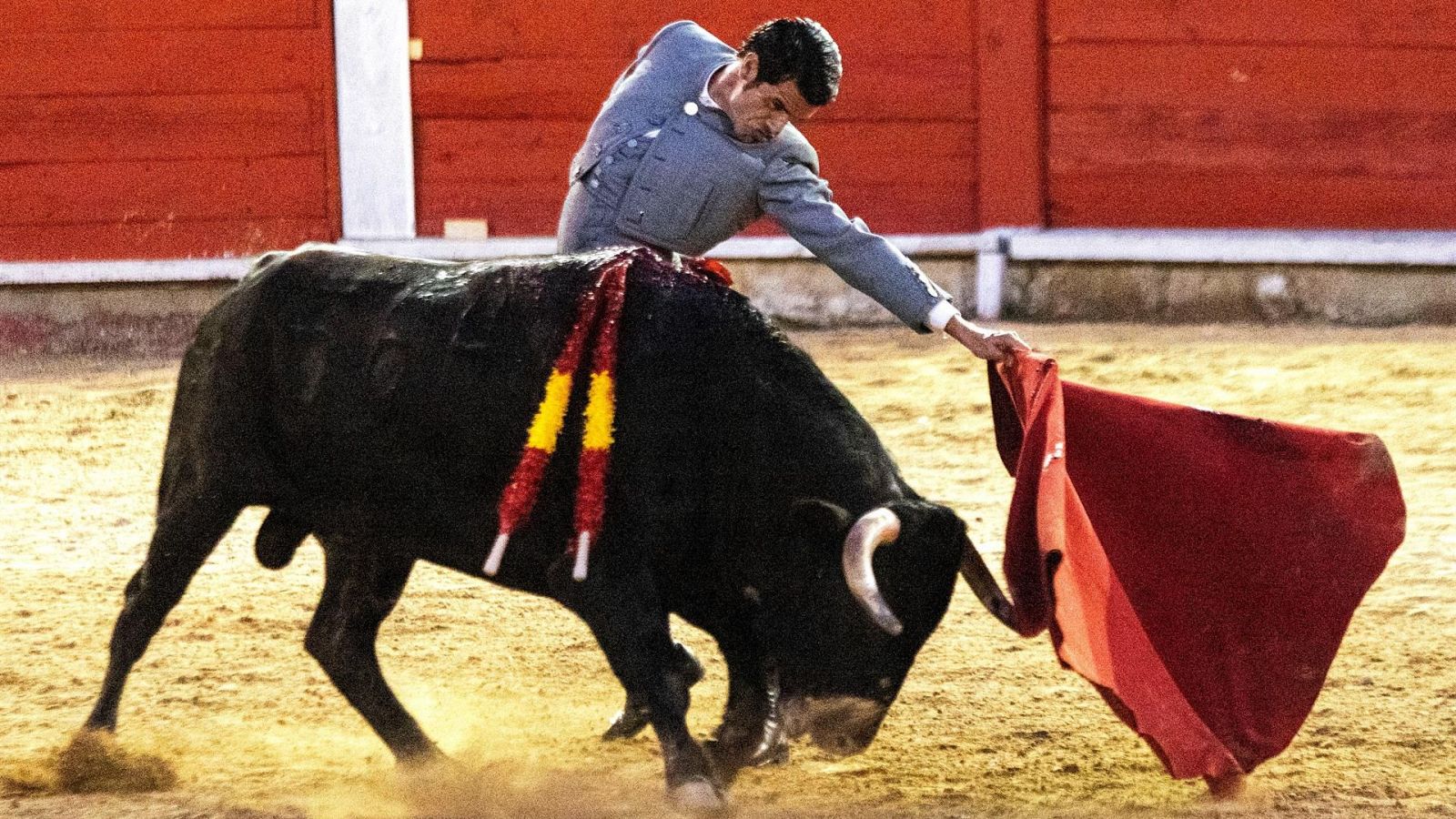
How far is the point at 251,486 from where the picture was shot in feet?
10.6

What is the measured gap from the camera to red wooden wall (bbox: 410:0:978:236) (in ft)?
24.3

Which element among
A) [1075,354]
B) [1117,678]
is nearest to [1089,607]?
[1117,678]

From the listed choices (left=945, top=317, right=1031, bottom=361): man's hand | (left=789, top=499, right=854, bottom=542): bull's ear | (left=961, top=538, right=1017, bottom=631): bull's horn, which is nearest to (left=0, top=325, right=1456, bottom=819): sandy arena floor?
(left=961, top=538, right=1017, bottom=631): bull's horn

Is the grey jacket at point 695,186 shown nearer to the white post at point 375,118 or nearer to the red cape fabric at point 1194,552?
the red cape fabric at point 1194,552

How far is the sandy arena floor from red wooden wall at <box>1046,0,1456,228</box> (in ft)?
5.72

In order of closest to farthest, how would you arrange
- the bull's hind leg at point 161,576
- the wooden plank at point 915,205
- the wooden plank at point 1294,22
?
the bull's hind leg at point 161,576, the wooden plank at point 1294,22, the wooden plank at point 915,205

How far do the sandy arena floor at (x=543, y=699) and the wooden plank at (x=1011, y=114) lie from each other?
1.96m

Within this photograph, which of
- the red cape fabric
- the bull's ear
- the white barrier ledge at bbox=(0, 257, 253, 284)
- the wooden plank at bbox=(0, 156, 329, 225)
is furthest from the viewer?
the wooden plank at bbox=(0, 156, 329, 225)

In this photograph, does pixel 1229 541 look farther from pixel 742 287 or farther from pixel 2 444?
pixel 742 287

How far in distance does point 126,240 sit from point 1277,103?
13.6ft

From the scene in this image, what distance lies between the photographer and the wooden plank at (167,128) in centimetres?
736

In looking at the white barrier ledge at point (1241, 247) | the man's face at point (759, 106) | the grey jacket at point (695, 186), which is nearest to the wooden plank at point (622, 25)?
the white barrier ledge at point (1241, 247)

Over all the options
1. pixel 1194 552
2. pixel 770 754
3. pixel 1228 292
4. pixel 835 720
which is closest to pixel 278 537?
pixel 770 754

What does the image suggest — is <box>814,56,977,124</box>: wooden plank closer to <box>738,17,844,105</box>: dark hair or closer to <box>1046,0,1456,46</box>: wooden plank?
<box>1046,0,1456,46</box>: wooden plank
